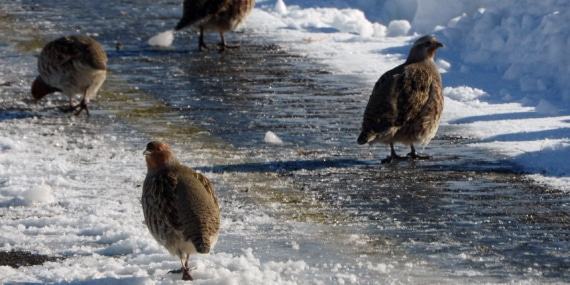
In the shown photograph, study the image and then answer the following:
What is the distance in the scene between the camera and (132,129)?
447 inches

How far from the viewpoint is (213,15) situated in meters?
15.8

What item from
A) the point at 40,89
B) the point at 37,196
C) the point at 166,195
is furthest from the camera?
the point at 40,89

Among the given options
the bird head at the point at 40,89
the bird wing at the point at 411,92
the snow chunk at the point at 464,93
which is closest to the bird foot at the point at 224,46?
the bird head at the point at 40,89

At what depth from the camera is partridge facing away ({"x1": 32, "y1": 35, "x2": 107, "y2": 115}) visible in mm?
12086

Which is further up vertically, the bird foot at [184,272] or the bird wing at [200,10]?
the bird wing at [200,10]

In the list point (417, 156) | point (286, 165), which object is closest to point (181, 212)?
point (286, 165)

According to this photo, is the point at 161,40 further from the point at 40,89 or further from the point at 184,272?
the point at 184,272

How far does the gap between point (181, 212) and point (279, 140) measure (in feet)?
13.3

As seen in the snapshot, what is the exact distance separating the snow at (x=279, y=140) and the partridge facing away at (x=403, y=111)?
57cm

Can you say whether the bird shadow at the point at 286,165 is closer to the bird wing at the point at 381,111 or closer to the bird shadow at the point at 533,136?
the bird wing at the point at 381,111

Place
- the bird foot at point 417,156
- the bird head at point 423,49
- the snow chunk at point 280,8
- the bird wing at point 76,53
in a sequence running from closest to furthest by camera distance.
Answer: the bird foot at point 417,156, the bird head at point 423,49, the bird wing at point 76,53, the snow chunk at point 280,8

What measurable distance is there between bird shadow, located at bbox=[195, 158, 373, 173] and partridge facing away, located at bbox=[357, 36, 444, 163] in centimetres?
26

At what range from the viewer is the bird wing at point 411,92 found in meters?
10.3

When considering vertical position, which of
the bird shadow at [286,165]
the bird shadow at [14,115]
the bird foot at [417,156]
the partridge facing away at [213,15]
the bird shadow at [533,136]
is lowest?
the bird shadow at [14,115]
